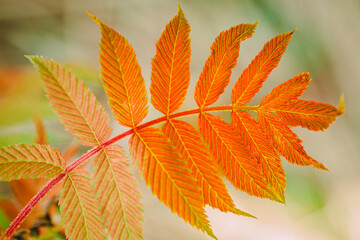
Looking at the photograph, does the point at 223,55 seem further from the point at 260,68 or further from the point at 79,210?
the point at 79,210

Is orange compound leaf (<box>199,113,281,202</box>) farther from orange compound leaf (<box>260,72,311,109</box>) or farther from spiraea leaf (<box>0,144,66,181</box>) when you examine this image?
spiraea leaf (<box>0,144,66,181</box>)

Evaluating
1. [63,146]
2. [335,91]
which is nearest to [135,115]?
[63,146]

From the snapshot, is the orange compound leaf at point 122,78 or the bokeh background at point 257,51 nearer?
the orange compound leaf at point 122,78

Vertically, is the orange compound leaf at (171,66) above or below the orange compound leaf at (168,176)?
above

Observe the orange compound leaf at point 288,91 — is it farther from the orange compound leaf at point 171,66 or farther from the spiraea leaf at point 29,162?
the spiraea leaf at point 29,162

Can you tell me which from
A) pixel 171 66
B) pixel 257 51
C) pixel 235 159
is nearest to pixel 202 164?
pixel 235 159

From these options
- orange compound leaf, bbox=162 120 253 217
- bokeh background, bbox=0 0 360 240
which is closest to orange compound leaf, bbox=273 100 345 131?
orange compound leaf, bbox=162 120 253 217

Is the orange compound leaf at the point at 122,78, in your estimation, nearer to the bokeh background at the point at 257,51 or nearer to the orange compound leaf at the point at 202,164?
the orange compound leaf at the point at 202,164

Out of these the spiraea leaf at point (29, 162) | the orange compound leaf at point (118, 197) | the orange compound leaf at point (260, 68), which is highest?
the orange compound leaf at point (260, 68)

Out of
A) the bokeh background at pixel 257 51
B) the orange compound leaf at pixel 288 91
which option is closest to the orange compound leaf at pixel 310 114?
the orange compound leaf at pixel 288 91
